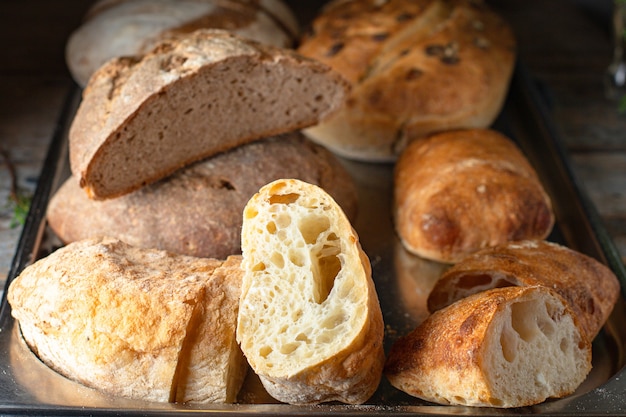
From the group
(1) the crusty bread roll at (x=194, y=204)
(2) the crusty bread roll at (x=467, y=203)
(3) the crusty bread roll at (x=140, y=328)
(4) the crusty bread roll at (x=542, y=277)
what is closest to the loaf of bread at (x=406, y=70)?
(2) the crusty bread roll at (x=467, y=203)

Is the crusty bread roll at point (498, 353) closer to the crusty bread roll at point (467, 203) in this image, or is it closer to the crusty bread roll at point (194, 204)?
the crusty bread roll at point (467, 203)

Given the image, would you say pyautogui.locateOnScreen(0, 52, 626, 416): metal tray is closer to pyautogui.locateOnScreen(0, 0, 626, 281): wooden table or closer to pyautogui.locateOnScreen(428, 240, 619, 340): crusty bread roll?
pyautogui.locateOnScreen(428, 240, 619, 340): crusty bread roll

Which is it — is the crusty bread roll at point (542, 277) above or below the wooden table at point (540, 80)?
above

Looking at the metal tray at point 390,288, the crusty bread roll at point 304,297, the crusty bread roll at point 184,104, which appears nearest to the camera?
the crusty bread roll at point 304,297

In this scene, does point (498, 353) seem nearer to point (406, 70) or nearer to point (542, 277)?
point (542, 277)

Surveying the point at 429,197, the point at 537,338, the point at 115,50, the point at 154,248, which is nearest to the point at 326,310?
the point at 537,338
